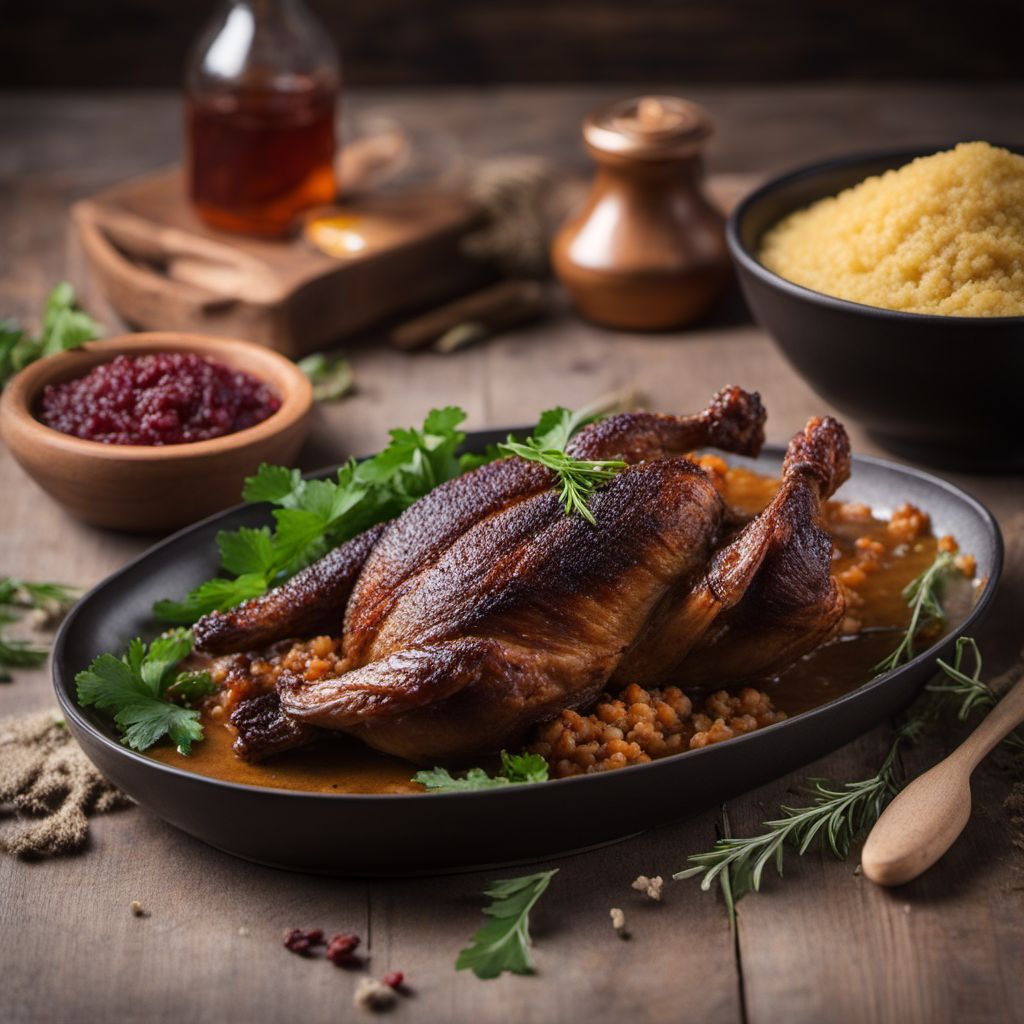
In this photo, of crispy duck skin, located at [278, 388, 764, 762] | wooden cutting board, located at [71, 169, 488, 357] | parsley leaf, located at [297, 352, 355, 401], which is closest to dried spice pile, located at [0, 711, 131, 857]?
crispy duck skin, located at [278, 388, 764, 762]

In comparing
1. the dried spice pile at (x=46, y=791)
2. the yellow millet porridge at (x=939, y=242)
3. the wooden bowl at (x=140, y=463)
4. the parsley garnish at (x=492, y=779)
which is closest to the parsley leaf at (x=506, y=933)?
the parsley garnish at (x=492, y=779)

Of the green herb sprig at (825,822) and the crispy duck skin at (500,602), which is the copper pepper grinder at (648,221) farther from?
the green herb sprig at (825,822)

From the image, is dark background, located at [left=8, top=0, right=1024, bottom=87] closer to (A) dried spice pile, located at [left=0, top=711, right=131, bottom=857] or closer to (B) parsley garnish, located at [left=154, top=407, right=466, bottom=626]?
(B) parsley garnish, located at [left=154, top=407, right=466, bottom=626]

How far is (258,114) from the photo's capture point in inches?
157

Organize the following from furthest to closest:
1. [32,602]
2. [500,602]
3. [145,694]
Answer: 1. [32,602]
2. [145,694]
3. [500,602]

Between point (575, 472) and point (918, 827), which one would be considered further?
point (575, 472)

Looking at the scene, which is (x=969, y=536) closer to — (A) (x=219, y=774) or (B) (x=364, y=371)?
(A) (x=219, y=774)

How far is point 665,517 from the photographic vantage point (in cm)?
227

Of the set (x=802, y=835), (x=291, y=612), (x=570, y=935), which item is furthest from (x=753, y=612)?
(x=291, y=612)

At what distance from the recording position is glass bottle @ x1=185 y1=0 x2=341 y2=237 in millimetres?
3988

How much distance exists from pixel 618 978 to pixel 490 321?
96.6 inches

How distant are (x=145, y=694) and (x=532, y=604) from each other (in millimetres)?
632

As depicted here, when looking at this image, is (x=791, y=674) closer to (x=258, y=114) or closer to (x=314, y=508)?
(x=314, y=508)

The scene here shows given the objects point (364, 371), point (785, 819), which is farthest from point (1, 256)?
point (785, 819)
